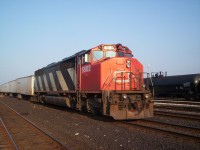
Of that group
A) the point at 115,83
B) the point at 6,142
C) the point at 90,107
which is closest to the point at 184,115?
the point at 115,83

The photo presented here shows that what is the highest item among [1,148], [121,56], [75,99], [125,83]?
[121,56]

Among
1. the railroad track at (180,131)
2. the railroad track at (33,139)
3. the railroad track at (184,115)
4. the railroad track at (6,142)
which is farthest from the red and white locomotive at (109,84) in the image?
the railroad track at (6,142)

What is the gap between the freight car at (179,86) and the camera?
80.0ft

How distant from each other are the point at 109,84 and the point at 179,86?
18.3 m

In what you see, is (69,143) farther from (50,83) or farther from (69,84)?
(50,83)

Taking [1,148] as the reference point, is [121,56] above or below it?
above

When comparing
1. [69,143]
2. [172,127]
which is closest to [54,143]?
[69,143]

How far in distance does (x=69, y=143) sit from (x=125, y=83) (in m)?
4.79

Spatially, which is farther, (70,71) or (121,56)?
(70,71)

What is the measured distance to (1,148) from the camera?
6391 mm

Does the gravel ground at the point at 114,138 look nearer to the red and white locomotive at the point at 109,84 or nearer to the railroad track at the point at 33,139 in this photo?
the railroad track at the point at 33,139

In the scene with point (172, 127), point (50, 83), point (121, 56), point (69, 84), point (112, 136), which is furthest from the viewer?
point (50, 83)

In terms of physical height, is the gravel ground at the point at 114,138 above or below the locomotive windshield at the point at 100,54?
below

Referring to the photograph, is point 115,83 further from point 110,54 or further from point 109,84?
point 110,54
